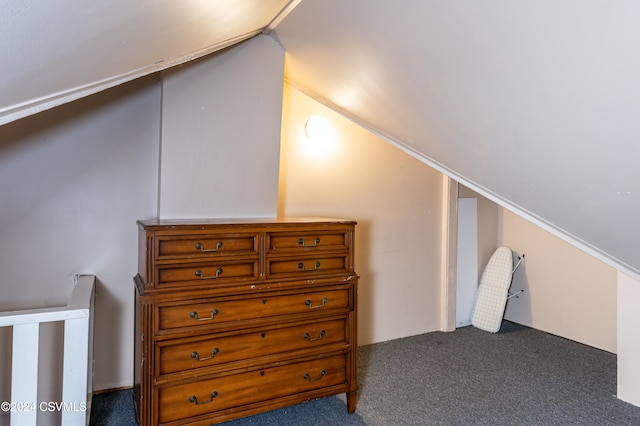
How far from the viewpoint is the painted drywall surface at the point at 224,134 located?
226cm

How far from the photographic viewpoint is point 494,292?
3.82 meters

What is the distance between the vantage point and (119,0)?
804 millimetres

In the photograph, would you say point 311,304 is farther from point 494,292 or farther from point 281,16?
point 494,292

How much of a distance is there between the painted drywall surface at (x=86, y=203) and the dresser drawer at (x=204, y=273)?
2.46 ft

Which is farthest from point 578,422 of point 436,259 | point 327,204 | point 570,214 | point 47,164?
point 47,164

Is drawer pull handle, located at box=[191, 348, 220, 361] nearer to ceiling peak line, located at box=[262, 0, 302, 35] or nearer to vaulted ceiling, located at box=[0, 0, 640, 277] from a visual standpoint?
vaulted ceiling, located at box=[0, 0, 640, 277]

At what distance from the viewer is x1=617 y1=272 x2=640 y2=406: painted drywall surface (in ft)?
7.97

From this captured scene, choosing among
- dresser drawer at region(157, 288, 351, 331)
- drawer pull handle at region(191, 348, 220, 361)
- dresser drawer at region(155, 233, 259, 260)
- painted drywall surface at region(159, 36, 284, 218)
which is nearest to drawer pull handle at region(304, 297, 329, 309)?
dresser drawer at region(157, 288, 351, 331)

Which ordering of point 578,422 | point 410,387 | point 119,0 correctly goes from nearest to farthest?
point 119,0 < point 578,422 < point 410,387

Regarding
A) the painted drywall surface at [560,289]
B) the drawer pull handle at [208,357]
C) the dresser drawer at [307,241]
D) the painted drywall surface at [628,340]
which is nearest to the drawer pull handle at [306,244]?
the dresser drawer at [307,241]

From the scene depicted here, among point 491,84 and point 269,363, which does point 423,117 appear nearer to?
point 491,84

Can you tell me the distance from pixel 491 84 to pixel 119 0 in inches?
38.9

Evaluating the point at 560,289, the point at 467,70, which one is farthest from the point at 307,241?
the point at 560,289

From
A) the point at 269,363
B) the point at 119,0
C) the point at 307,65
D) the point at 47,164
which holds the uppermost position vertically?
the point at 307,65
